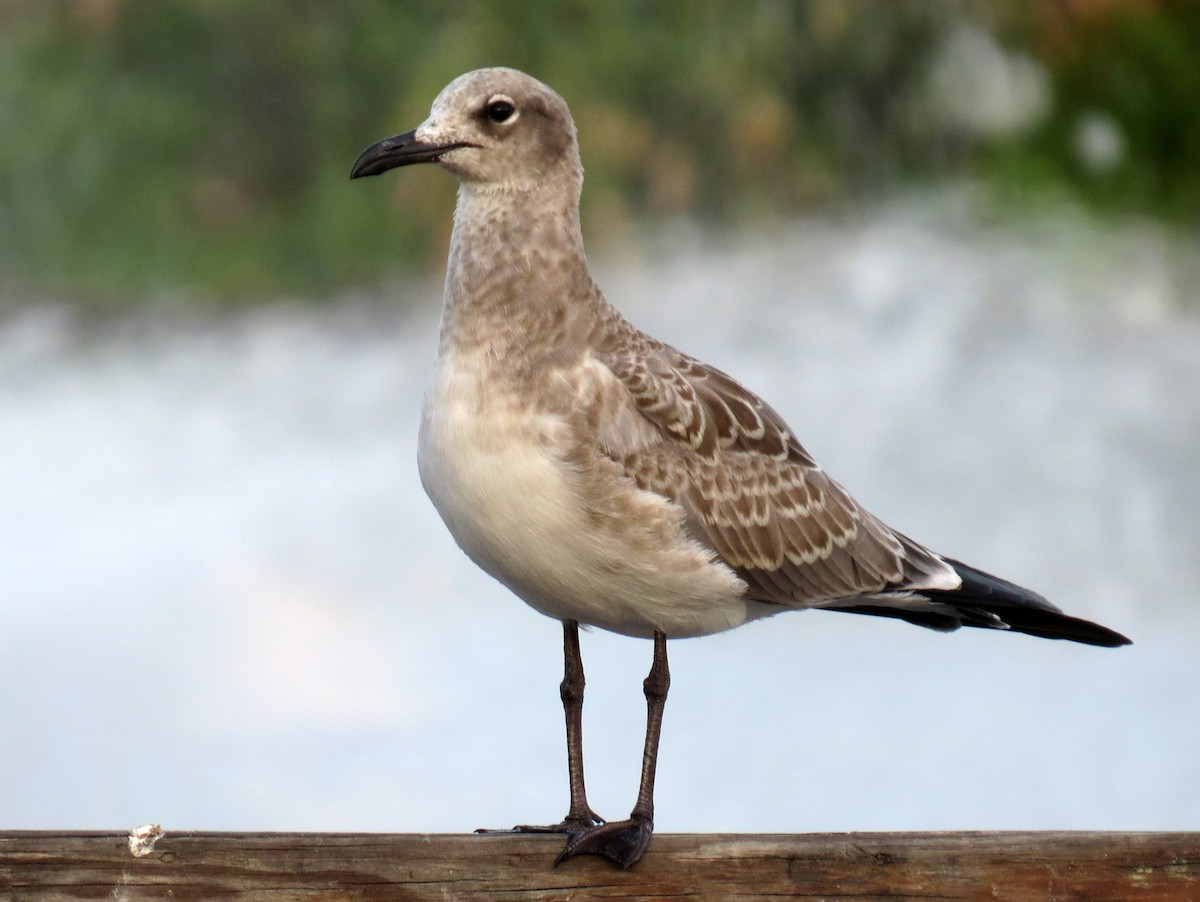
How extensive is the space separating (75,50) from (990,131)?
6.70ft

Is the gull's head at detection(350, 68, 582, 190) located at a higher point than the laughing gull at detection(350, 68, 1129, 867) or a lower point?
higher

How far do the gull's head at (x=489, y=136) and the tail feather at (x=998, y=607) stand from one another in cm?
79

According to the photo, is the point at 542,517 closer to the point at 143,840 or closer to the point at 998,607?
the point at 143,840

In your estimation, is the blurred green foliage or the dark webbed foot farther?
the blurred green foliage

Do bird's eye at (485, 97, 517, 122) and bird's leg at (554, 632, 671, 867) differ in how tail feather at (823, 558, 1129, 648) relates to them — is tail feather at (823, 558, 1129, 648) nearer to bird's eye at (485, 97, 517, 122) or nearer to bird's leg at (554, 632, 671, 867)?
bird's leg at (554, 632, 671, 867)

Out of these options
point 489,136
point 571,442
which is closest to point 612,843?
point 571,442

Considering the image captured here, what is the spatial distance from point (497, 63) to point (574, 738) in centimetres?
186

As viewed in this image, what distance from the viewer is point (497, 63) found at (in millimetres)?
3465

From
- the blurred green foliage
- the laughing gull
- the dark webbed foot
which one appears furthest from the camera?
the blurred green foliage

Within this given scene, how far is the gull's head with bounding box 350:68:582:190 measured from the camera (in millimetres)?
1935

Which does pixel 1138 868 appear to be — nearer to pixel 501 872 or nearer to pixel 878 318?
pixel 501 872

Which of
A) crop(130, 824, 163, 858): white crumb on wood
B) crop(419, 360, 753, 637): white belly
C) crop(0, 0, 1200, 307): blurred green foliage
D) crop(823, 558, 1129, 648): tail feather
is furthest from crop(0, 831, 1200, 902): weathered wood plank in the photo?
crop(0, 0, 1200, 307): blurred green foliage

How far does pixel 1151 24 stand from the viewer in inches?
141

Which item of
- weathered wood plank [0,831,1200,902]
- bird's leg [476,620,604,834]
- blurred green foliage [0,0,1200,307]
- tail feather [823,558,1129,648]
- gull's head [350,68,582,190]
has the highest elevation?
blurred green foliage [0,0,1200,307]
